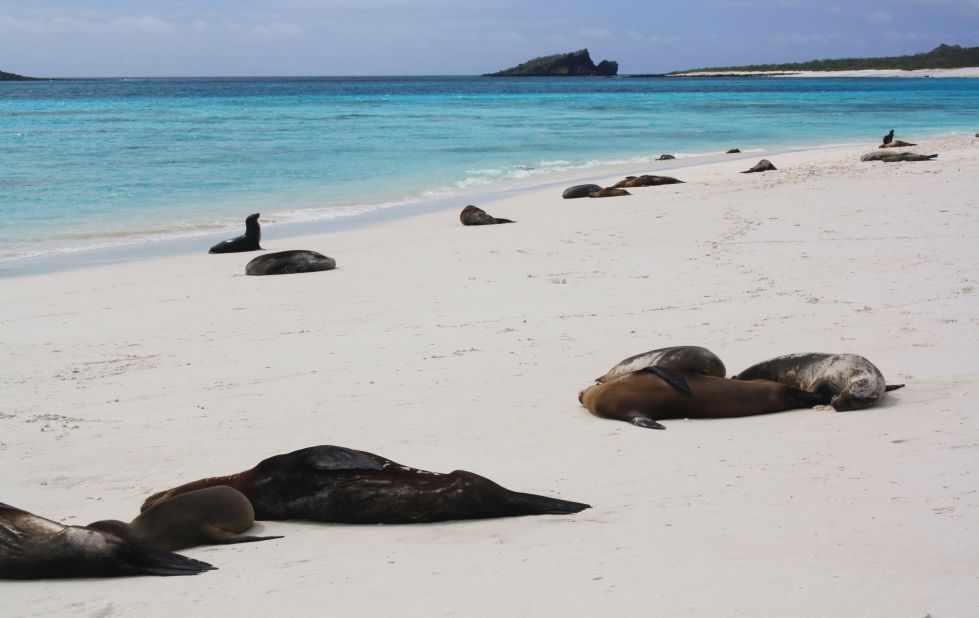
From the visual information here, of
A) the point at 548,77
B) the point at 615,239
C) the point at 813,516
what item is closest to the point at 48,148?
the point at 615,239

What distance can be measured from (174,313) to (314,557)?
583 centimetres

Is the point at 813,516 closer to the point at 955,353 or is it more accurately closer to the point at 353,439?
the point at 353,439

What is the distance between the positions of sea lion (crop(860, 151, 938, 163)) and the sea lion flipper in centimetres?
1638

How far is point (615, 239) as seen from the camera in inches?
481

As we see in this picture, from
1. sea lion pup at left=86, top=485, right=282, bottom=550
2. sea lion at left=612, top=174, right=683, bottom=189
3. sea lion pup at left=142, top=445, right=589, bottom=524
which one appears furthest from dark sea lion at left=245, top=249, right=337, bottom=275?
sea lion at left=612, top=174, right=683, bottom=189

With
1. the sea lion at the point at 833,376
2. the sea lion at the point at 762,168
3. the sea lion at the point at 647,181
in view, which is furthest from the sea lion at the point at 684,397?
the sea lion at the point at 762,168

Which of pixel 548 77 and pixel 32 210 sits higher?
pixel 548 77

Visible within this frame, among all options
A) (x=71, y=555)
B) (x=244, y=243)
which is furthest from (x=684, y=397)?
(x=244, y=243)

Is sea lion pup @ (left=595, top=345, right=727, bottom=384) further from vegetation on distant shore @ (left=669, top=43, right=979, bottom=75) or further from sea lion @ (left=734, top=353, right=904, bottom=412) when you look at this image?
vegetation on distant shore @ (left=669, top=43, right=979, bottom=75)

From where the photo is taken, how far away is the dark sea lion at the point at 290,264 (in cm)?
1123

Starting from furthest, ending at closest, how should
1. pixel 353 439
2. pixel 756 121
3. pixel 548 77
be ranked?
pixel 548 77 → pixel 756 121 → pixel 353 439

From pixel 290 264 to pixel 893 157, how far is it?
45.4 ft

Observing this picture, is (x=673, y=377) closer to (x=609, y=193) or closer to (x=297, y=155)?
(x=609, y=193)

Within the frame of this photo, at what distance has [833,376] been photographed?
5703 mm
